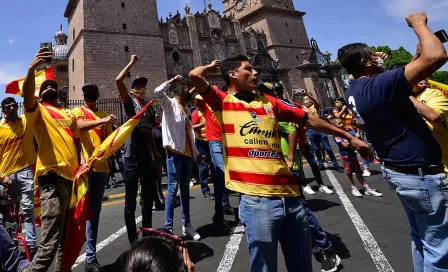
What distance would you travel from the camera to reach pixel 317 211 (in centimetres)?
454

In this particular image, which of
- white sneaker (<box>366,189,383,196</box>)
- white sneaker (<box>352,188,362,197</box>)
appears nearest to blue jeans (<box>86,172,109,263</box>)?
white sneaker (<box>352,188,362,197</box>)

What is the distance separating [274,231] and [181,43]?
28.3 metres

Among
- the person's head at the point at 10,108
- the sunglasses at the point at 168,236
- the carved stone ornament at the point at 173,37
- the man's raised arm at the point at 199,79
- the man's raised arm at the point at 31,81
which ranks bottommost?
the sunglasses at the point at 168,236

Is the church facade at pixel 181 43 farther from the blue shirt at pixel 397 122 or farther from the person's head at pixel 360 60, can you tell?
the blue shirt at pixel 397 122

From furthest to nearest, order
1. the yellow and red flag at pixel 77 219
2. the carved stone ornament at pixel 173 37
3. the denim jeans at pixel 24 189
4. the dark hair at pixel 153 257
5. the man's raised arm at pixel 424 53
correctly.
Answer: the carved stone ornament at pixel 173 37
the denim jeans at pixel 24 189
the yellow and red flag at pixel 77 219
the man's raised arm at pixel 424 53
the dark hair at pixel 153 257

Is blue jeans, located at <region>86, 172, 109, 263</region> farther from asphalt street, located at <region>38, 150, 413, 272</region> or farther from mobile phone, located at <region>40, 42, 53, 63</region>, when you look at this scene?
mobile phone, located at <region>40, 42, 53, 63</region>

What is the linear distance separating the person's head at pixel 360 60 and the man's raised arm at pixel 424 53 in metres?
0.38

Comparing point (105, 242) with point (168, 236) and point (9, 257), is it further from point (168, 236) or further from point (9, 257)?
point (168, 236)

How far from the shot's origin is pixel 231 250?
10.8 feet

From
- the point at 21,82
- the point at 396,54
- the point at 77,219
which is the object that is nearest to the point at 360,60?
the point at 77,219

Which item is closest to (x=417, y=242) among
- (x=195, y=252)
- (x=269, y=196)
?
(x=269, y=196)

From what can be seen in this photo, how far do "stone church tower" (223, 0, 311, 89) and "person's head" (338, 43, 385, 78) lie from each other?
1236 inches

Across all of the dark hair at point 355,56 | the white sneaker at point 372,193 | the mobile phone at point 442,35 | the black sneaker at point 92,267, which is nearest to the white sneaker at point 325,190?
A: the white sneaker at point 372,193

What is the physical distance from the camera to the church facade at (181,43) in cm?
2278
